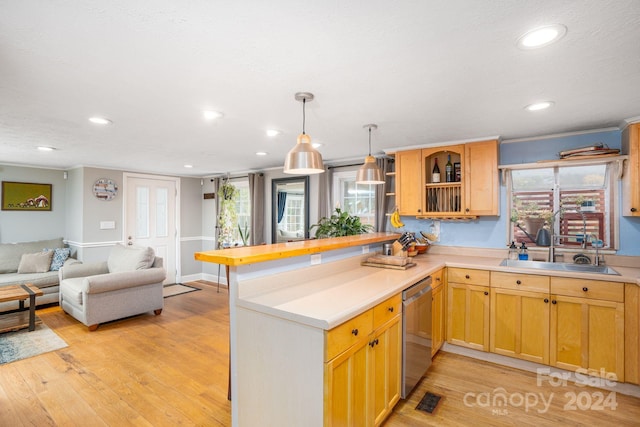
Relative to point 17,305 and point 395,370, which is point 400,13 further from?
point 17,305

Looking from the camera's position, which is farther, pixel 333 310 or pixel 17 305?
pixel 17 305

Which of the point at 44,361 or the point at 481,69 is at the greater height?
the point at 481,69

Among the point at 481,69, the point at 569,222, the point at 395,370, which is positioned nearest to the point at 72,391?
the point at 395,370

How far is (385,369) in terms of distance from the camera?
207 cm

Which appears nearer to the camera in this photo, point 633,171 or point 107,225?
point 633,171

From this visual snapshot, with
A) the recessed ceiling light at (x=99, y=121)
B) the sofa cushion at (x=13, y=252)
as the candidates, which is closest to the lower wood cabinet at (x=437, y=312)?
the recessed ceiling light at (x=99, y=121)

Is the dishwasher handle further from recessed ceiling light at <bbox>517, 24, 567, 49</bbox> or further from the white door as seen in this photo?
the white door

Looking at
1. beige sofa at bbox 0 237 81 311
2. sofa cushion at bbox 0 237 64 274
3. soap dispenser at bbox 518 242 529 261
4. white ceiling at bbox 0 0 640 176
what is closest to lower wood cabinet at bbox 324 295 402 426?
white ceiling at bbox 0 0 640 176

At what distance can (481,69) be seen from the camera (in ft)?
6.04

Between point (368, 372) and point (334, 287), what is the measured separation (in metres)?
0.58

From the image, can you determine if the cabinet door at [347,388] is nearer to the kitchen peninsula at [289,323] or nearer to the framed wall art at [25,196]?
the kitchen peninsula at [289,323]

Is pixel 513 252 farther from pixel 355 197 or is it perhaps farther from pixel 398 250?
pixel 355 197

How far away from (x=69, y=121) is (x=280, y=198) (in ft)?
10.8

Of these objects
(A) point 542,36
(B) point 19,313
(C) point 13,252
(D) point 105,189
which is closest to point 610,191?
(A) point 542,36
